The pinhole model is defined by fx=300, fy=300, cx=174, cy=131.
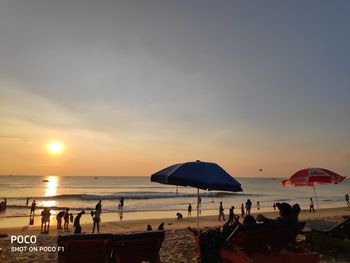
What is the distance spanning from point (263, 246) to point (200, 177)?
Answer: 2.00 metres

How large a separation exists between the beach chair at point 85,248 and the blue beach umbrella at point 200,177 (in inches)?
74.2

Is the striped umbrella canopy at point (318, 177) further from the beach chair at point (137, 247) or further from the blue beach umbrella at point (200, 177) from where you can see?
the beach chair at point (137, 247)

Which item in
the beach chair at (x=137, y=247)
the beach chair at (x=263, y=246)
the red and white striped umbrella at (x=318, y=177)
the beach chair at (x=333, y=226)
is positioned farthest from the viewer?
the red and white striped umbrella at (x=318, y=177)

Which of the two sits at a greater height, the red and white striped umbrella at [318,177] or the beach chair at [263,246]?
the red and white striped umbrella at [318,177]

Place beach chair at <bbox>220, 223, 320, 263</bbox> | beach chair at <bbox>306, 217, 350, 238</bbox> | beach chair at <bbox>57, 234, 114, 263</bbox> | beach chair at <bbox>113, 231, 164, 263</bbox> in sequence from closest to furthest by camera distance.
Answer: beach chair at <bbox>57, 234, 114, 263</bbox>
beach chair at <bbox>113, 231, 164, 263</bbox>
beach chair at <bbox>220, 223, 320, 263</bbox>
beach chair at <bbox>306, 217, 350, 238</bbox>

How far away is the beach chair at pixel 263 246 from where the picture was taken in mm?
6070

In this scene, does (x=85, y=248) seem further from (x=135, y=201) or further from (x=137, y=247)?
(x=135, y=201)

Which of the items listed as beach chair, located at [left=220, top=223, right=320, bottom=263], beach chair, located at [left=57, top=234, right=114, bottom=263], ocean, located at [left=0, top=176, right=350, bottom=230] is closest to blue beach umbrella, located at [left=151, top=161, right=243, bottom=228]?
beach chair, located at [left=220, top=223, right=320, bottom=263]

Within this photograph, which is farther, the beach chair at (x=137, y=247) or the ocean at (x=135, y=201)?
the ocean at (x=135, y=201)

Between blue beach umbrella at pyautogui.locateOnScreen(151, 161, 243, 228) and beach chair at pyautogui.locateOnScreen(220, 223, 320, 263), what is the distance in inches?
38.4

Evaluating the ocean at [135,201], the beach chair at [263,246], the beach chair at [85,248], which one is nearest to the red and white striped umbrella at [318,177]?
the beach chair at [263,246]

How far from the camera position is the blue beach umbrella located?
21.4 feet

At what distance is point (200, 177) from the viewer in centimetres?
668

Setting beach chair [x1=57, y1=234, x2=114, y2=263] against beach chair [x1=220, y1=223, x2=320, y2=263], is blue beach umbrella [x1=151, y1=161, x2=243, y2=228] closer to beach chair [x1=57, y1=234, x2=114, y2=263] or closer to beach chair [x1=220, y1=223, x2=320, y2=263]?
beach chair [x1=220, y1=223, x2=320, y2=263]
